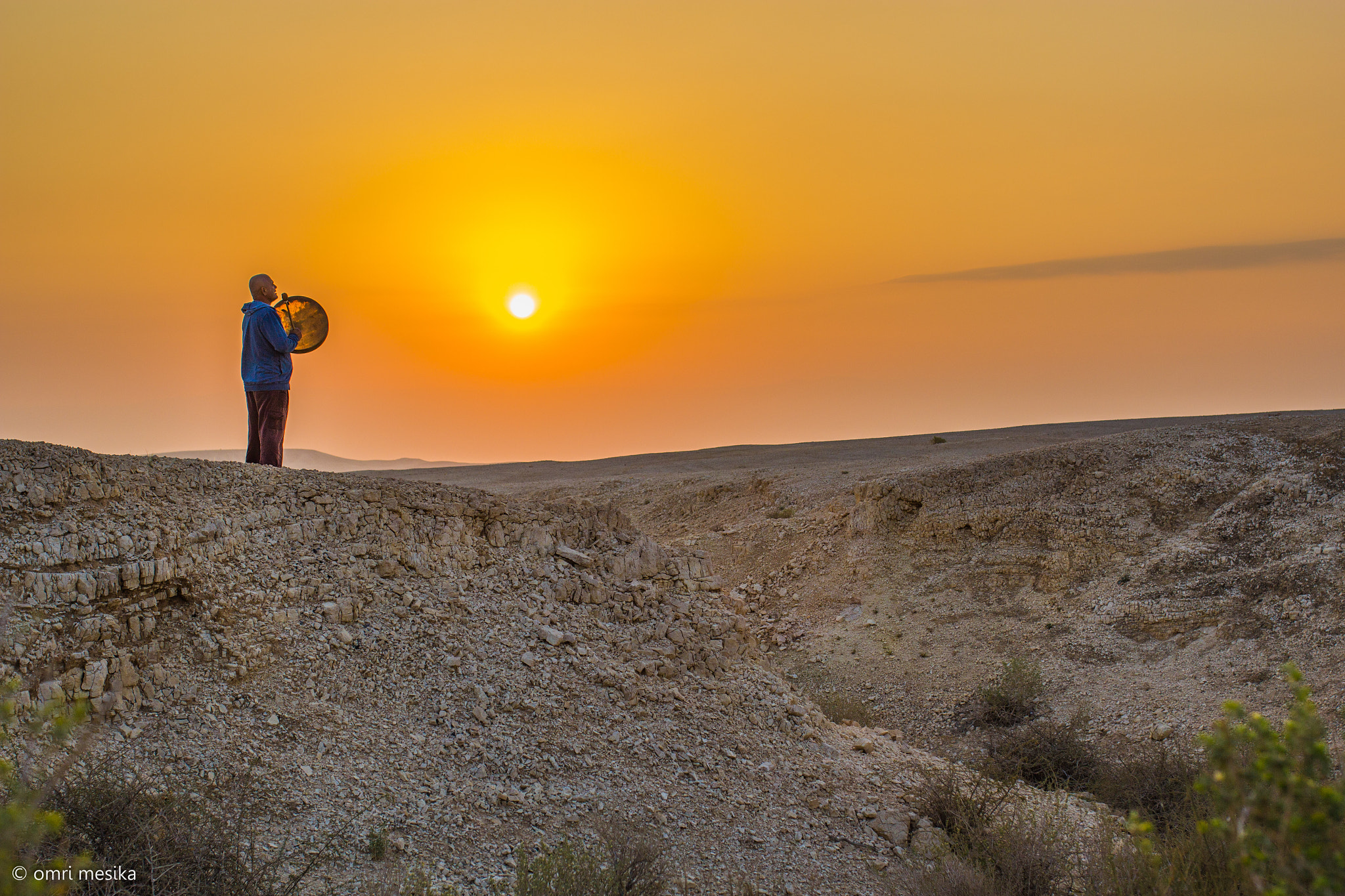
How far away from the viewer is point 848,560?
45.4 feet

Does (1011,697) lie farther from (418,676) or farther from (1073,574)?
(418,676)

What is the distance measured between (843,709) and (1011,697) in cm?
196

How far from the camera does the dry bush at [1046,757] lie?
742 cm

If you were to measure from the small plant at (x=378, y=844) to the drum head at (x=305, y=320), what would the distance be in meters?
4.31

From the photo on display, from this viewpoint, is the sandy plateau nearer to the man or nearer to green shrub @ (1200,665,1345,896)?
the man

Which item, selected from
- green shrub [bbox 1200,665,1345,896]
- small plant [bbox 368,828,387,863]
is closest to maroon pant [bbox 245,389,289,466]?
small plant [bbox 368,828,387,863]

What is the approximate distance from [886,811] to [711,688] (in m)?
1.33

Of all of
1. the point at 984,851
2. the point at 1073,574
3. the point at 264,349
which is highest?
the point at 264,349

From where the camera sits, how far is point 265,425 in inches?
272

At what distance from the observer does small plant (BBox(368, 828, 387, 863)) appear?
13.4 feet

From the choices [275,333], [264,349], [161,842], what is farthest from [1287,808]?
[264,349]

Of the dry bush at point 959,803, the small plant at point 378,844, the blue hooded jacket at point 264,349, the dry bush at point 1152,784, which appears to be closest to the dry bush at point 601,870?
the small plant at point 378,844

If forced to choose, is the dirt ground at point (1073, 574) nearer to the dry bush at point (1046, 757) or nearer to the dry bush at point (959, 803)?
the dry bush at point (1046, 757)

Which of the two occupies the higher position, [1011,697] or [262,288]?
[262,288]
